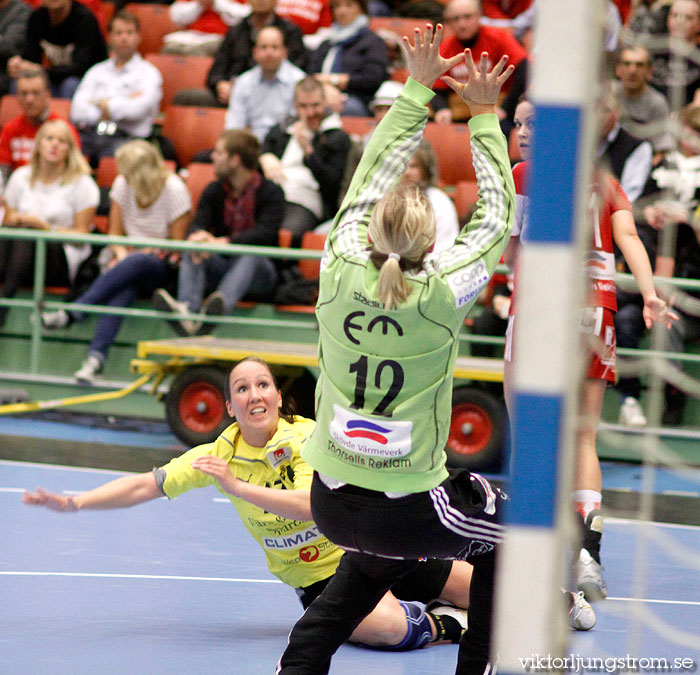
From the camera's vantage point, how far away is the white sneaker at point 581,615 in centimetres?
418

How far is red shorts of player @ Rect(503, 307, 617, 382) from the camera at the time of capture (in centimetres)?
446

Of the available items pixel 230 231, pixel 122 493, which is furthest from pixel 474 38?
pixel 122 493

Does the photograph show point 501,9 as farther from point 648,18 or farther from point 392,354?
point 392,354

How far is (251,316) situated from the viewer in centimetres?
851

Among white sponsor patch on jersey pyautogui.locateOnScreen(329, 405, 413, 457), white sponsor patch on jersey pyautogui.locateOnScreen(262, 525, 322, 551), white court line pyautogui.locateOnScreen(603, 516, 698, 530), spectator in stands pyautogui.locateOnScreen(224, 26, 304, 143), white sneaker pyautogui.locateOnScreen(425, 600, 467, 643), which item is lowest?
white court line pyautogui.locateOnScreen(603, 516, 698, 530)

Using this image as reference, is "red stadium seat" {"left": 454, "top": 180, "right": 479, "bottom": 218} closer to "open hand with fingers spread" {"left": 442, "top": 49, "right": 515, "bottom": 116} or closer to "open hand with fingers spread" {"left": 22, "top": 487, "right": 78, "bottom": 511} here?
"open hand with fingers spread" {"left": 442, "top": 49, "right": 515, "bottom": 116}

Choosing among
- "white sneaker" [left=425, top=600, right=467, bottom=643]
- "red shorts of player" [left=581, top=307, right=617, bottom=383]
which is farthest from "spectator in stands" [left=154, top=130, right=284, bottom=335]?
"white sneaker" [left=425, top=600, right=467, bottom=643]

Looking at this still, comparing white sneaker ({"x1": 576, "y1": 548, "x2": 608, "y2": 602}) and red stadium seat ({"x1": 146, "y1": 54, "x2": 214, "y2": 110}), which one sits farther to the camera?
red stadium seat ({"x1": 146, "y1": 54, "x2": 214, "y2": 110})

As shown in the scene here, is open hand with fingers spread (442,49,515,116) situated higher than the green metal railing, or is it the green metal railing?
open hand with fingers spread (442,49,515,116)

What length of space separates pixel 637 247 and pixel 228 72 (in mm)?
6316

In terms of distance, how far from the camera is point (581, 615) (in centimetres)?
419

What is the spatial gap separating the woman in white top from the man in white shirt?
10.8 feet

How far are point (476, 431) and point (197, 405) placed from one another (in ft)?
5.94

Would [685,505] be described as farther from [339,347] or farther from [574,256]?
[574,256]
